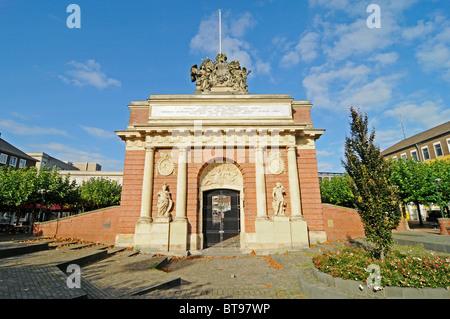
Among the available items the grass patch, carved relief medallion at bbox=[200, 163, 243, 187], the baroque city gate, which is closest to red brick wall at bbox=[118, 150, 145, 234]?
the baroque city gate

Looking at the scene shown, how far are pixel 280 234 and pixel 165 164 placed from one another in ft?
29.4

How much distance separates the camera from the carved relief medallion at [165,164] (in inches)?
619

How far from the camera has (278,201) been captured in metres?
14.7

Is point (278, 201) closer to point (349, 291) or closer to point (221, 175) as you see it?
point (221, 175)

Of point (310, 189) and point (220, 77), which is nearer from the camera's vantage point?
point (310, 189)

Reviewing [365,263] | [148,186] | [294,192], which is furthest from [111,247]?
[365,263]

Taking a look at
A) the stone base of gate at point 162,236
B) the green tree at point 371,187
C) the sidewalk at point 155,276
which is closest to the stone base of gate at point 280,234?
the sidewalk at point 155,276

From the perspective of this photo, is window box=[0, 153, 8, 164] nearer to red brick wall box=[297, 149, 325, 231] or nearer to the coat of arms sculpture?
the coat of arms sculpture

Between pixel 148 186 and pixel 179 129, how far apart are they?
4.37m

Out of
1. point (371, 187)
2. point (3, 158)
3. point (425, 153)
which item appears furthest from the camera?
point (425, 153)

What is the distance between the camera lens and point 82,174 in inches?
2116

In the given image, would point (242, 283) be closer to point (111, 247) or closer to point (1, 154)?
point (111, 247)

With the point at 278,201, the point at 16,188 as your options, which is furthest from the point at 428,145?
the point at 16,188

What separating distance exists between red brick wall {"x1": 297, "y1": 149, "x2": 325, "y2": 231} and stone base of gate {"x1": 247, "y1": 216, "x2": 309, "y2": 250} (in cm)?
109
